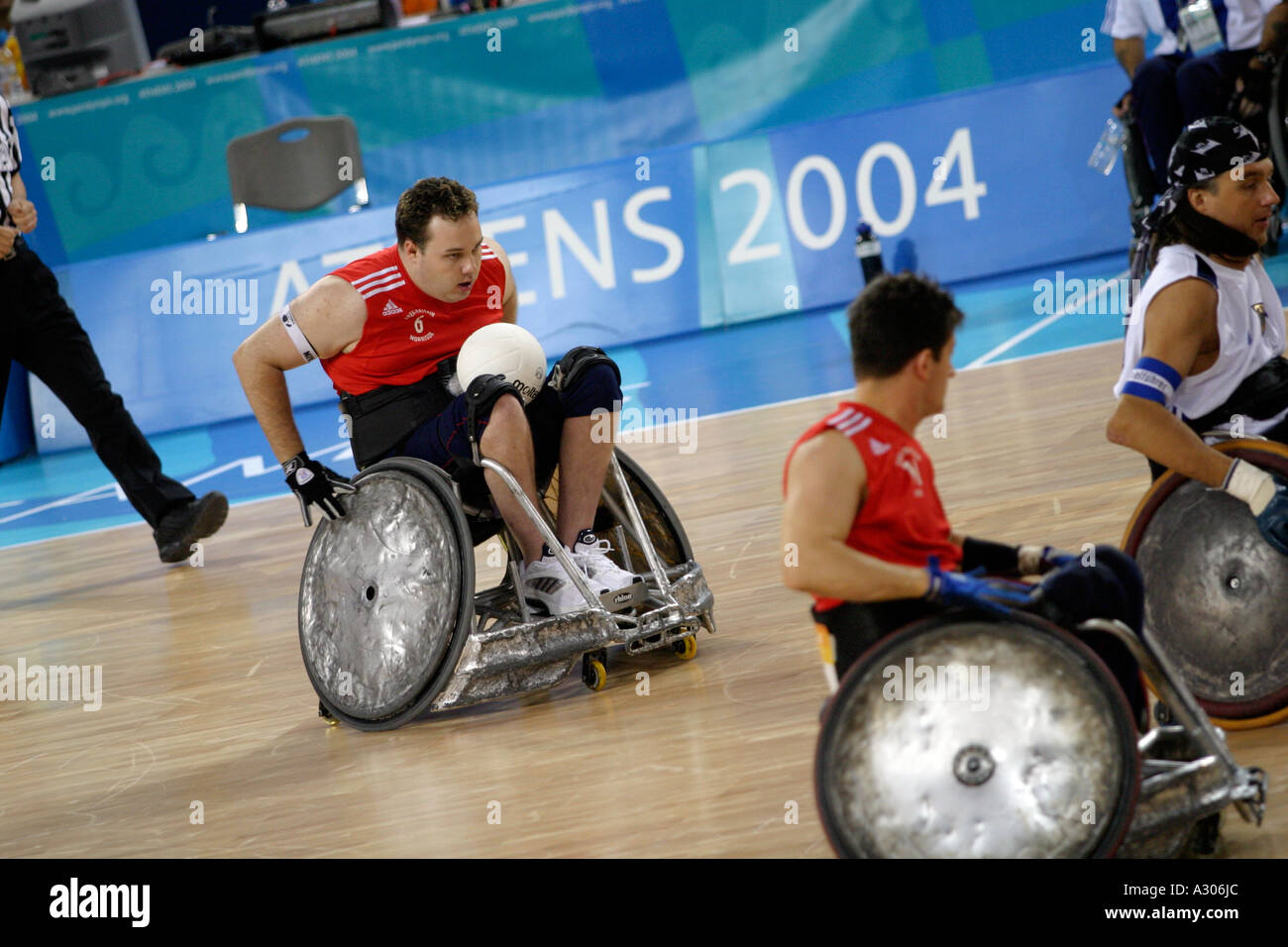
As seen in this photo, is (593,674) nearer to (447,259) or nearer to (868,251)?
(447,259)

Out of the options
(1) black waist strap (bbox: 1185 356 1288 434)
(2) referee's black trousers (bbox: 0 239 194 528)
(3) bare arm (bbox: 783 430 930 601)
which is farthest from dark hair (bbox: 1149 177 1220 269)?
(2) referee's black trousers (bbox: 0 239 194 528)

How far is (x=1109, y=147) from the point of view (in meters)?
9.16

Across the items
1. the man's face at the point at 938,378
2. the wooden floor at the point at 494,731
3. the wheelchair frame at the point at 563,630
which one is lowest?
the wooden floor at the point at 494,731

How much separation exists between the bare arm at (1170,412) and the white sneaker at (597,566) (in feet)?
4.92

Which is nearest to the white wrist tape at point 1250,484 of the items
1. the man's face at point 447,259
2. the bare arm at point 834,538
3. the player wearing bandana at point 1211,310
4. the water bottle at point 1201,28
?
the player wearing bandana at point 1211,310

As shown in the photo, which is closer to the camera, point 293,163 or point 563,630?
point 563,630

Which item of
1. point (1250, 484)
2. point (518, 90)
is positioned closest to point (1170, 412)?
point (1250, 484)

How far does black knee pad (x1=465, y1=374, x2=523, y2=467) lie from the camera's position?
400 centimetres

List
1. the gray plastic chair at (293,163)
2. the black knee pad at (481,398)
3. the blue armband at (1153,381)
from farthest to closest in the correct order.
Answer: the gray plastic chair at (293,163), the black knee pad at (481,398), the blue armband at (1153,381)

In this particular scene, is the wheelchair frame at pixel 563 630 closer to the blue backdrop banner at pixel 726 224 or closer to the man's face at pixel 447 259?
the man's face at pixel 447 259

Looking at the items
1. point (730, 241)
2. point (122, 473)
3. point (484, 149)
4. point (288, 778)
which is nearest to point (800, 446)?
point (288, 778)

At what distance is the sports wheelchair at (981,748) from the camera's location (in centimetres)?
230

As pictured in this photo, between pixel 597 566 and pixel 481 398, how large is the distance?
59 centimetres

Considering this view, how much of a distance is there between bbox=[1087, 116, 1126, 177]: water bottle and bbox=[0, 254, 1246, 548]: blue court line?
0.75m
